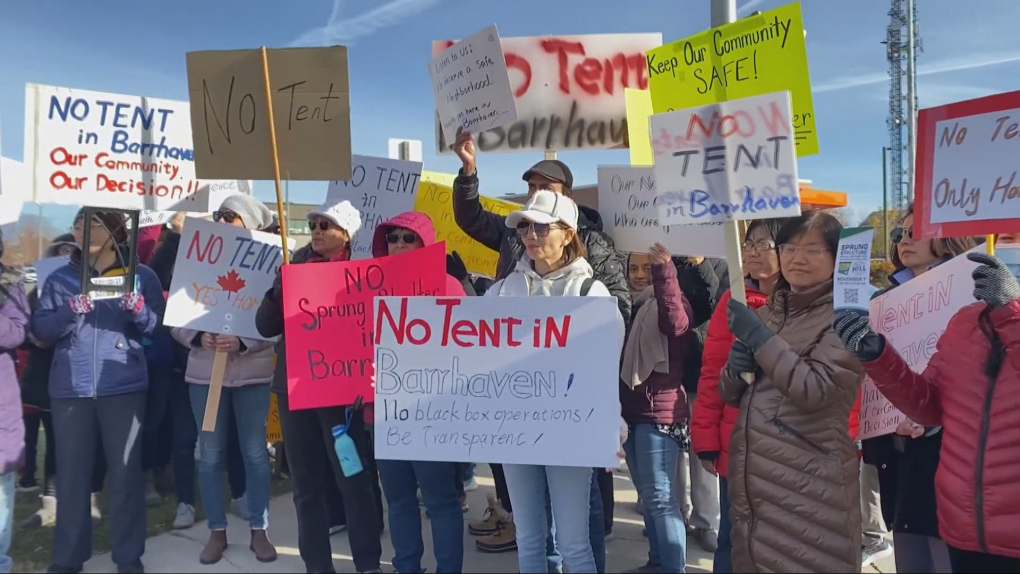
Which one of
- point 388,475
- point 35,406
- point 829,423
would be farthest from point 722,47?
point 35,406

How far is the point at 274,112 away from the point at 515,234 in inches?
62.9

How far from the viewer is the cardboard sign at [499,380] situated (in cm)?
285

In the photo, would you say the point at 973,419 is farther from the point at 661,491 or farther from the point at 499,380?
the point at 499,380

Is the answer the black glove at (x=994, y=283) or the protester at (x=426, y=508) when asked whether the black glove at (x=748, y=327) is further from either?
the protester at (x=426, y=508)

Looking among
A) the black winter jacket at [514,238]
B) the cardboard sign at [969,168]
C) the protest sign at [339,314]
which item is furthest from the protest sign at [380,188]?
the cardboard sign at [969,168]

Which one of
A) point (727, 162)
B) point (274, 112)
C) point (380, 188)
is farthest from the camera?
point (380, 188)

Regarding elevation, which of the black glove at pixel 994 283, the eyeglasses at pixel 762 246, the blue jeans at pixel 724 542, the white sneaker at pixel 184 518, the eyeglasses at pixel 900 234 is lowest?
the white sneaker at pixel 184 518

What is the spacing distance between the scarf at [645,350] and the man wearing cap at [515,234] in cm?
14

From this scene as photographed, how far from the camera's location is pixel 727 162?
9.23ft

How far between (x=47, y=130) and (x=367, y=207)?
228 cm

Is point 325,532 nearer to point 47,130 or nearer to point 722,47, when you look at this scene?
point 47,130

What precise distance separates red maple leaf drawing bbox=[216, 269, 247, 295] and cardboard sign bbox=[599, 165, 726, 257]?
2.19 metres

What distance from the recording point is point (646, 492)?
3.39 m

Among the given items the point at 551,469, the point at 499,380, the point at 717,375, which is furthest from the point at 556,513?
the point at 717,375
